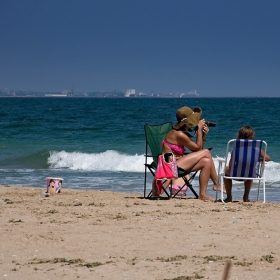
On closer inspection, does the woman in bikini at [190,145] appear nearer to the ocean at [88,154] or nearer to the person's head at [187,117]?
the person's head at [187,117]

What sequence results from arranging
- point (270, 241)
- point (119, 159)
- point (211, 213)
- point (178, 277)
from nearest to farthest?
point (178, 277) < point (270, 241) < point (211, 213) < point (119, 159)

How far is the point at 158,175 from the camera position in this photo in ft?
22.6

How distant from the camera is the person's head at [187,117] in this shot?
22.7ft

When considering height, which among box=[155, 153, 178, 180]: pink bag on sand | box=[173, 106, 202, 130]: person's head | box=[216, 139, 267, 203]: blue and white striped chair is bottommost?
box=[155, 153, 178, 180]: pink bag on sand

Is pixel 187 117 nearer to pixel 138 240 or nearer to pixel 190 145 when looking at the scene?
pixel 190 145

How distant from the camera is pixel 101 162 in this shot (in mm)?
14141

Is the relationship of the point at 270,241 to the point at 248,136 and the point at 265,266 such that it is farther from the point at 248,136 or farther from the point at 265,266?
the point at 248,136

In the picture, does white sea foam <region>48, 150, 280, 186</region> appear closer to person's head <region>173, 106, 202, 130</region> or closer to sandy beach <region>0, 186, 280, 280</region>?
person's head <region>173, 106, 202, 130</region>

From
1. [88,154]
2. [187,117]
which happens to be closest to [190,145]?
[187,117]

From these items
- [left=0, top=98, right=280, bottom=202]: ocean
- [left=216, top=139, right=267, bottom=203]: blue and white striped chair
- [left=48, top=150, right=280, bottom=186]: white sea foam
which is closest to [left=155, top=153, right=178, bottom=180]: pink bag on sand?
[left=216, top=139, right=267, bottom=203]: blue and white striped chair

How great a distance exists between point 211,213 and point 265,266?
1.86m

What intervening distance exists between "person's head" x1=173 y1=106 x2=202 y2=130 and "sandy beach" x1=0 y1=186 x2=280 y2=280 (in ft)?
2.74

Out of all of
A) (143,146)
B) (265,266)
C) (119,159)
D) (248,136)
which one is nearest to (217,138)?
(143,146)

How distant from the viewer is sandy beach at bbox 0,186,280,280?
161 inches
